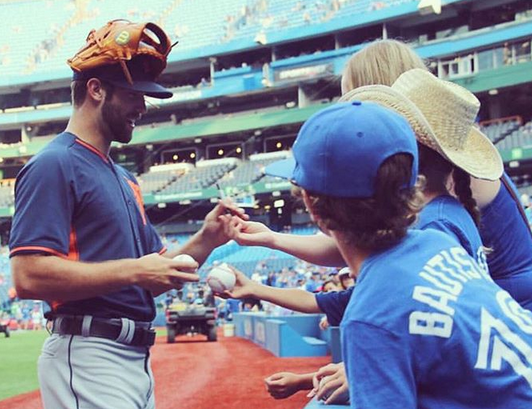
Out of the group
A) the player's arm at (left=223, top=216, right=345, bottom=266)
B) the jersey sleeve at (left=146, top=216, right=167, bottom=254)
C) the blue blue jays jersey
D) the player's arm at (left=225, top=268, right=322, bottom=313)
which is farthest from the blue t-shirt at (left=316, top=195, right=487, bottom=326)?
the jersey sleeve at (left=146, top=216, right=167, bottom=254)

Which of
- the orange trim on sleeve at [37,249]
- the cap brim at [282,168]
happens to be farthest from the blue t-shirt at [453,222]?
the orange trim on sleeve at [37,249]

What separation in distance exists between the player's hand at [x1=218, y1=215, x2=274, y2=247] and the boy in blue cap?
127 centimetres

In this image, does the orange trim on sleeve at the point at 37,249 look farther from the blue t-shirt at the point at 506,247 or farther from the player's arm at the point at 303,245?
the blue t-shirt at the point at 506,247

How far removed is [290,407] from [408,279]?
6.53 metres

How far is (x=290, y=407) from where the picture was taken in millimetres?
7512

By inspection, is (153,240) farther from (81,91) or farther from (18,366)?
(18,366)

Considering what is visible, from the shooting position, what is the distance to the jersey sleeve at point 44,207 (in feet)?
7.93

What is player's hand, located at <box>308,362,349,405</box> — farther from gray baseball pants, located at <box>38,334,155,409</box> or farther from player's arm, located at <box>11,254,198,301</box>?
gray baseball pants, located at <box>38,334,155,409</box>

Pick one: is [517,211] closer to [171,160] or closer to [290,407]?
[290,407]

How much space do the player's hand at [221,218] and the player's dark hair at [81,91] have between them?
664 millimetres

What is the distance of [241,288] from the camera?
2.39m

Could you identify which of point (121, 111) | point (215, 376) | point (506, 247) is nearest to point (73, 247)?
point (121, 111)

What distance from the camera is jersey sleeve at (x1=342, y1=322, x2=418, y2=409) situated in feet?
4.00

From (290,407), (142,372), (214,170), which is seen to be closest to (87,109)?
(142,372)
